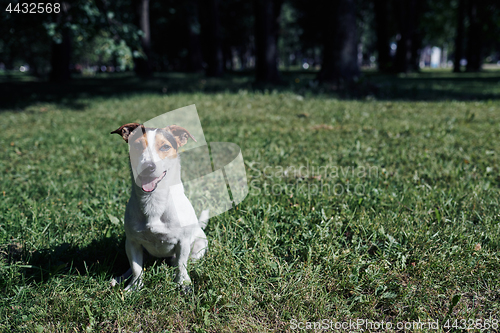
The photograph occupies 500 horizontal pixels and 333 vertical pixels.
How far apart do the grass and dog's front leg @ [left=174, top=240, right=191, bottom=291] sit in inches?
2.9

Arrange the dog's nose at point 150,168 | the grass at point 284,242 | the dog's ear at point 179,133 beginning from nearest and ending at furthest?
the dog's nose at point 150,168, the dog's ear at point 179,133, the grass at point 284,242

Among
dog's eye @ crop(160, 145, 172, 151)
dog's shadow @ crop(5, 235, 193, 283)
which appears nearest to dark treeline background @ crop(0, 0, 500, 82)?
dog's shadow @ crop(5, 235, 193, 283)

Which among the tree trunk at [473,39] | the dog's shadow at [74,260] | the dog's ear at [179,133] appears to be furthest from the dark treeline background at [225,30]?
the dog's ear at [179,133]

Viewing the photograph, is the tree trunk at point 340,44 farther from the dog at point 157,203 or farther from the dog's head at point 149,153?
the dog's head at point 149,153

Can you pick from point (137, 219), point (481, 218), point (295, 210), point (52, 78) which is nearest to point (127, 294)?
point (137, 219)

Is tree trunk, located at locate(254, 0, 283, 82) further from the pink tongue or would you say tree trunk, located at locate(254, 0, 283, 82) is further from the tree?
the tree

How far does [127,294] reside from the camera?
222 cm

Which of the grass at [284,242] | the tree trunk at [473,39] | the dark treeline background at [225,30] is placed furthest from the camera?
the tree trunk at [473,39]

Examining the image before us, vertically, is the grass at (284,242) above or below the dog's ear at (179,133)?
below

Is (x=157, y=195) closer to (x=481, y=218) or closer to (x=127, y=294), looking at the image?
(x=127, y=294)

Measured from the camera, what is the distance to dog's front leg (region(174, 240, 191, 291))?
2164 mm

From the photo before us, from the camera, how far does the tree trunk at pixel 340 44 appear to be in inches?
438

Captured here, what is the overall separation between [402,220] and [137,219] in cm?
223

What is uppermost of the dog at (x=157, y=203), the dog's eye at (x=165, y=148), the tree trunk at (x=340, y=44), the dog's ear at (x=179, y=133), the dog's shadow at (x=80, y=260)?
the tree trunk at (x=340, y=44)
